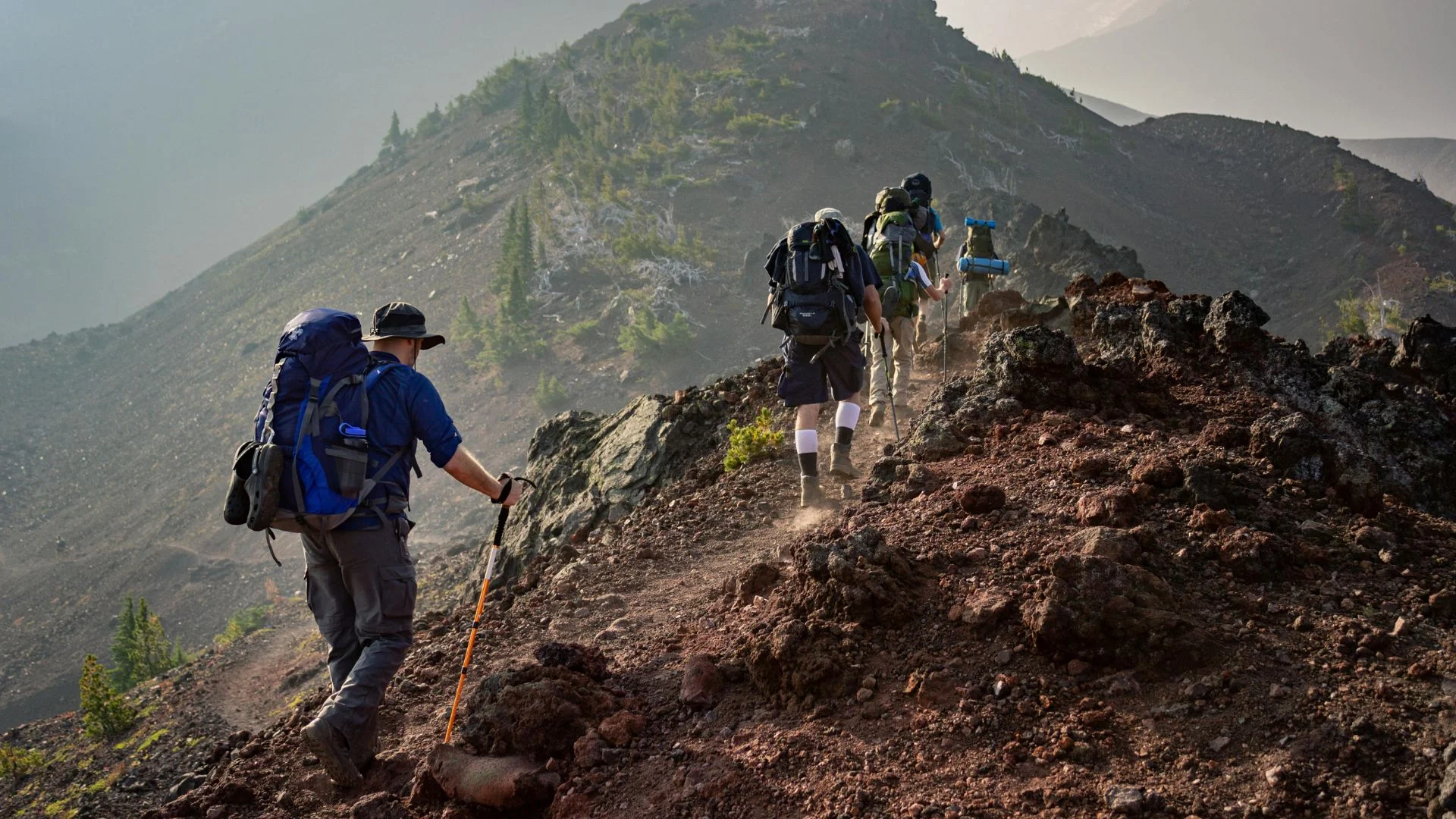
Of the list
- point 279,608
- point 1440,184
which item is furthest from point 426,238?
point 1440,184

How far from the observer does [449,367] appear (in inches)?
1938

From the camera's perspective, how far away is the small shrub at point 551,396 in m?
42.3

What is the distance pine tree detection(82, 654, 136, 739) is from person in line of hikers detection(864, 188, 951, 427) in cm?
1345

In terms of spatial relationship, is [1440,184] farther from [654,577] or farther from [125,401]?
[125,401]

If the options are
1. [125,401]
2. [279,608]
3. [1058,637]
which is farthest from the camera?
[125,401]

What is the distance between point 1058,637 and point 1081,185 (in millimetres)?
56947

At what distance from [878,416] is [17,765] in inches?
576

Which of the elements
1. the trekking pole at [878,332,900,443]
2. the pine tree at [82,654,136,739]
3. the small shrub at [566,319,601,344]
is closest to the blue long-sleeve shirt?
the trekking pole at [878,332,900,443]

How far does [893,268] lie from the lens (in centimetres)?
880

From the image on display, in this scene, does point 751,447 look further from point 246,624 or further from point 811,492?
point 246,624

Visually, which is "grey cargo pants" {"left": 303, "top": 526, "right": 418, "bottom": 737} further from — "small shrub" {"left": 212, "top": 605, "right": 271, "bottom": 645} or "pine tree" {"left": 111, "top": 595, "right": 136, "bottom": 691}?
"pine tree" {"left": 111, "top": 595, "right": 136, "bottom": 691}

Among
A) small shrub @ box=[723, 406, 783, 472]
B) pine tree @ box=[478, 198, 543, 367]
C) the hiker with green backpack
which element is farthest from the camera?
pine tree @ box=[478, 198, 543, 367]

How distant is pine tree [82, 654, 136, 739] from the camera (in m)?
14.8

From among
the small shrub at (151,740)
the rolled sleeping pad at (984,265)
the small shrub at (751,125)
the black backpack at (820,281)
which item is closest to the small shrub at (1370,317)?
the rolled sleeping pad at (984,265)
